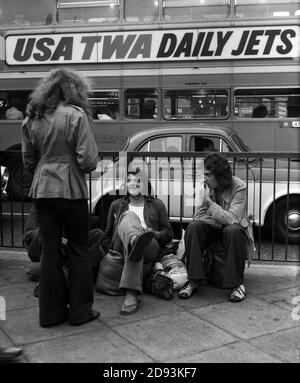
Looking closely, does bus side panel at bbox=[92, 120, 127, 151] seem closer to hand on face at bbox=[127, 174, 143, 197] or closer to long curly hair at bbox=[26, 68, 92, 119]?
hand on face at bbox=[127, 174, 143, 197]

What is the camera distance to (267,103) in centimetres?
975

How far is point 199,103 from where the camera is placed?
9.96 metres

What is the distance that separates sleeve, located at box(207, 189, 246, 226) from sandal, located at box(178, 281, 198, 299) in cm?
62

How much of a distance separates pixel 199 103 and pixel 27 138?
21.3 ft

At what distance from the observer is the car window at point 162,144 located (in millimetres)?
7355

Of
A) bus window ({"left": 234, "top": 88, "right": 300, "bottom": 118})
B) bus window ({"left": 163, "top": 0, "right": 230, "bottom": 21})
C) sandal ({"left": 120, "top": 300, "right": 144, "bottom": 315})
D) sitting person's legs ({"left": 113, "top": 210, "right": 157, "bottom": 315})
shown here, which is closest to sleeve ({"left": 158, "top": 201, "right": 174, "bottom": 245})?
sitting person's legs ({"left": 113, "top": 210, "right": 157, "bottom": 315})

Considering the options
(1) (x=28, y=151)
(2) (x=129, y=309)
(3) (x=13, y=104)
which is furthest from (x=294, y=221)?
(3) (x=13, y=104)

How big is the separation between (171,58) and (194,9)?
978 millimetres

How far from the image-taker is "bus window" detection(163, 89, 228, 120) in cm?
991

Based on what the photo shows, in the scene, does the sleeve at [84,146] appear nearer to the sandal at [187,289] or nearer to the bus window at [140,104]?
the sandal at [187,289]

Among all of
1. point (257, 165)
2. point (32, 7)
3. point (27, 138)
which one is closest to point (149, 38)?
point (32, 7)

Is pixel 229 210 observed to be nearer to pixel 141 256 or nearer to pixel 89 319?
pixel 141 256

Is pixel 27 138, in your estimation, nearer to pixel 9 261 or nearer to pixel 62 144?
pixel 62 144

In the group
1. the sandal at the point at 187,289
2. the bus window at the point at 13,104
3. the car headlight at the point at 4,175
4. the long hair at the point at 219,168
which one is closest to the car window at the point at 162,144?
the car headlight at the point at 4,175
